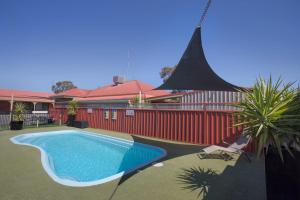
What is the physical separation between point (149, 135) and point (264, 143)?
797 centimetres

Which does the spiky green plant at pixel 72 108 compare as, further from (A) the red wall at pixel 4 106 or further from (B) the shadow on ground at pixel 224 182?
(A) the red wall at pixel 4 106

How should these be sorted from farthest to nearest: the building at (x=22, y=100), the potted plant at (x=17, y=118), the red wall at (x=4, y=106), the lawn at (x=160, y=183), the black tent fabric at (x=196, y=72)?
1. the red wall at (x=4, y=106)
2. the building at (x=22, y=100)
3. the potted plant at (x=17, y=118)
4. the black tent fabric at (x=196, y=72)
5. the lawn at (x=160, y=183)

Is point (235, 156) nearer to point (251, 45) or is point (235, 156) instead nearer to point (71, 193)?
point (71, 193)

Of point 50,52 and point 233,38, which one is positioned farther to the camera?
point 50,52

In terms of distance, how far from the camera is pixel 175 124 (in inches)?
362

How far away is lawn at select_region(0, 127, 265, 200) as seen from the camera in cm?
338

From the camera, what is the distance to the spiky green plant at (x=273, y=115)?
278 centimetres

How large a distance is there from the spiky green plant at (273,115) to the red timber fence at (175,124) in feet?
10.3

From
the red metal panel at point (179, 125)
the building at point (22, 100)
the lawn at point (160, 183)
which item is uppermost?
the building at point (22, 100)

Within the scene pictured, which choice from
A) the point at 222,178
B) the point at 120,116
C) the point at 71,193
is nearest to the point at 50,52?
the point at 120,116

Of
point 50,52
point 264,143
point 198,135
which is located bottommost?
point 198,135

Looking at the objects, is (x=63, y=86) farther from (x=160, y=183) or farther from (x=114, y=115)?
(x=160, y=183)

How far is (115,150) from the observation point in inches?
330

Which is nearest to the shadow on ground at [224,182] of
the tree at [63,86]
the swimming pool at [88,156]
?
the swimming pool at [88,156]
